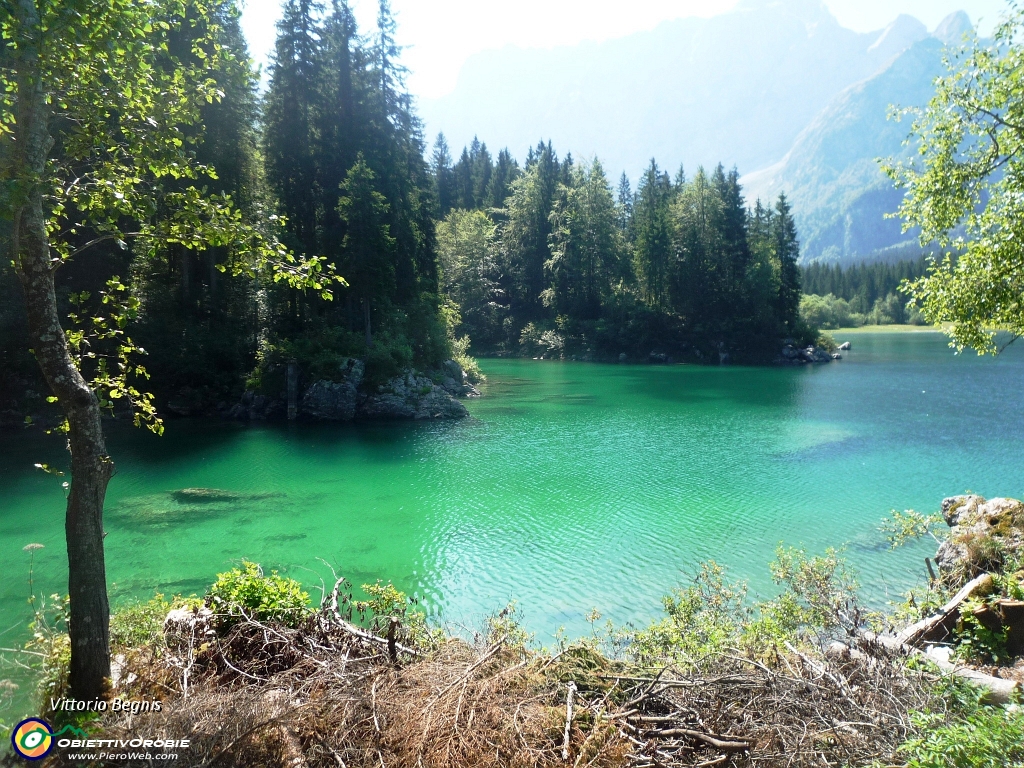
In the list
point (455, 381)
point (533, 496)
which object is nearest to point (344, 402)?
point (455, 381)

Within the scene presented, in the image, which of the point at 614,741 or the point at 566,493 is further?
the point at 566,493

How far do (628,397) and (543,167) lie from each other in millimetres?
47584

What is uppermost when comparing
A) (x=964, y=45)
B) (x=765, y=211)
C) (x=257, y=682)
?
(x=765, y=211)

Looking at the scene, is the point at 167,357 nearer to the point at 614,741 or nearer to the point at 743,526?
the point at 743,526

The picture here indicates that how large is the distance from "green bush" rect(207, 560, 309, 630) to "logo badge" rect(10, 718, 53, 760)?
6.27 feet

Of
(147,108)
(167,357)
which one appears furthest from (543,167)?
(147,108)

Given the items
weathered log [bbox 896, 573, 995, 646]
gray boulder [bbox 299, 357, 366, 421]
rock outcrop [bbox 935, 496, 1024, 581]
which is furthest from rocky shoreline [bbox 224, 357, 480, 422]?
weathered log [bbox 896, 573, 995, 646]

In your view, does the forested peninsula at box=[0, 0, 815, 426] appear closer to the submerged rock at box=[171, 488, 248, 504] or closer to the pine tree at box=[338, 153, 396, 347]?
the pine tree at box=[338, 153, 396, 347]

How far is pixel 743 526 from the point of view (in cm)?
1602

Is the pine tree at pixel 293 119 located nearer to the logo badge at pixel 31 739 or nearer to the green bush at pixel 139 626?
the green bush at pixel 139 626

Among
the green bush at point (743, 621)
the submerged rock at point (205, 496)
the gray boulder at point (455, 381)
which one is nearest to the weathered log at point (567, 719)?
the green bush at point (743, 621)

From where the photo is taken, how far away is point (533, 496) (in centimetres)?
1908

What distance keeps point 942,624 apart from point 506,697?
7158 mm

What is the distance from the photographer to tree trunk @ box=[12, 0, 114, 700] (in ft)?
15.4
